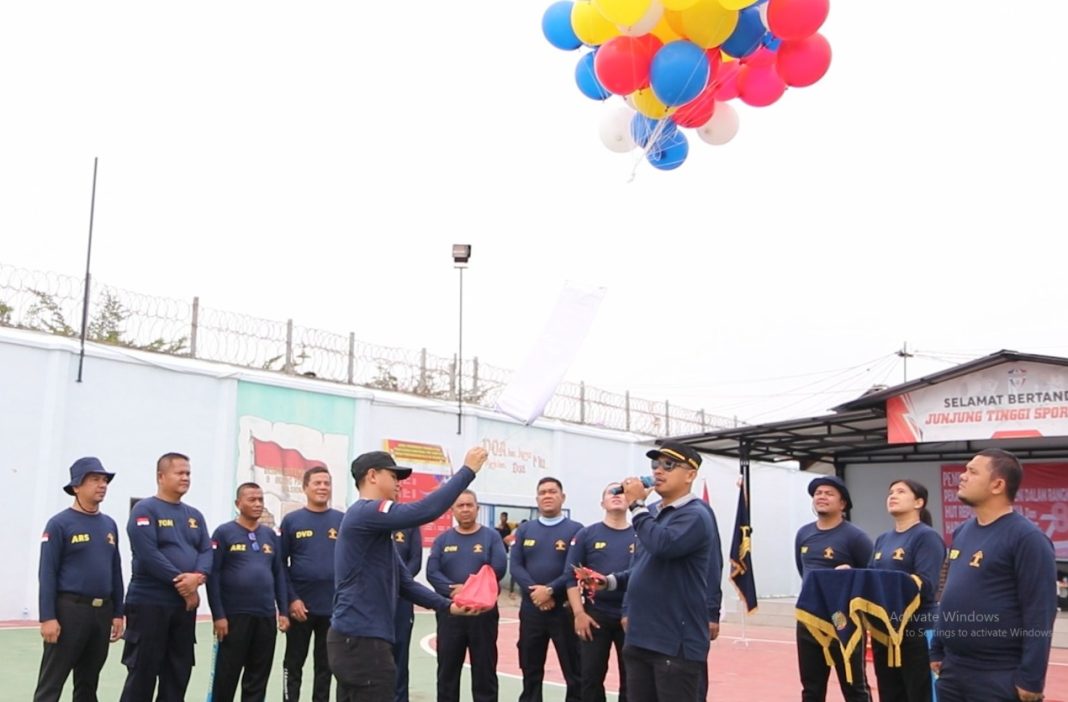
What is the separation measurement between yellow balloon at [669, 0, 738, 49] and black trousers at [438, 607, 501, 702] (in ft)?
14.5

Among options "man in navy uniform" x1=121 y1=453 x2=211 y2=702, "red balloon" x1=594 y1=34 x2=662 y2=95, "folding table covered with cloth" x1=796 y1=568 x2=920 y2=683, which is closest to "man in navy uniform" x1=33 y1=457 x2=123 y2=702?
"man in navy uniform" x1=121 y1=453 x2=211 y2=702

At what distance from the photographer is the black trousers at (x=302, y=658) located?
7.64 m

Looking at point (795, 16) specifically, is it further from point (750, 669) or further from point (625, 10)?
point (750, 669)

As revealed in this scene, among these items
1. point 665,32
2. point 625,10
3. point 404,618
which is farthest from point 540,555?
point 625,10

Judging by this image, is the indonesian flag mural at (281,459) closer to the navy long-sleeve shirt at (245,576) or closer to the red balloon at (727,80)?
the navy long-sleeve shirt at (245,576)

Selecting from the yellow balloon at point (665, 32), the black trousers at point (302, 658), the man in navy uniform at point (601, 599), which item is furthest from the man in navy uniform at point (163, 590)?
the yellow balloon at point (665, 32)

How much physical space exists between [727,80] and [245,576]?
4.94 metres

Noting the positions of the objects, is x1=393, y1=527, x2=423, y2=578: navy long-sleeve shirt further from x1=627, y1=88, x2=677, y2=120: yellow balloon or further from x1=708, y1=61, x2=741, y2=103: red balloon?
x1=708, y1=61, x2=741, y2=103: red balloon

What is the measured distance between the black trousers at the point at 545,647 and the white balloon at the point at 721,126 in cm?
381

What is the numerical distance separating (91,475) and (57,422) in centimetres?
743

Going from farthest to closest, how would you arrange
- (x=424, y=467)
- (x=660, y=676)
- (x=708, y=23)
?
(x=424, y=467) < (x=708, y=23) < (x=660, y=676)

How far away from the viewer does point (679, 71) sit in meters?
6.68

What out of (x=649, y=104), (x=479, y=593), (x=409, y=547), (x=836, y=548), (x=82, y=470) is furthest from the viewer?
(x=409, y=547)

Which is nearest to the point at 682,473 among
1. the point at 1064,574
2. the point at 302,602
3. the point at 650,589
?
the point at 650,589
